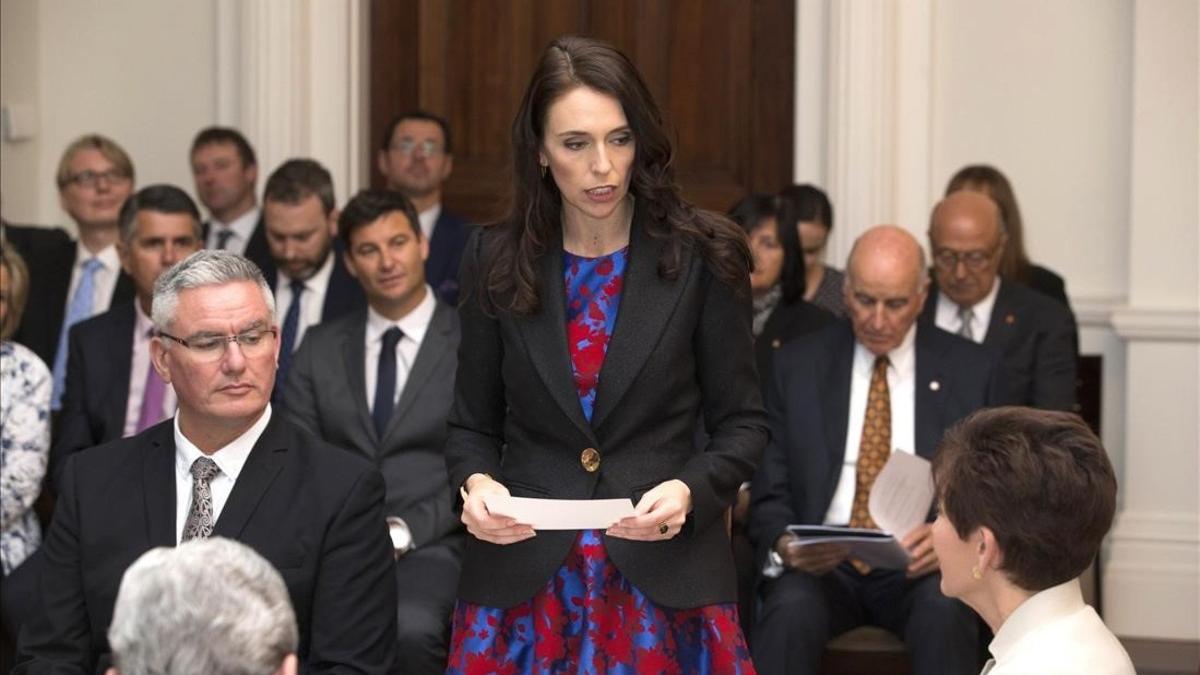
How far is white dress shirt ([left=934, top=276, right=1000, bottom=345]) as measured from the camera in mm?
5586

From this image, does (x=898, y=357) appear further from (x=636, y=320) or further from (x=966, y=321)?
(x=636, y=320)

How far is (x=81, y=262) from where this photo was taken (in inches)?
248

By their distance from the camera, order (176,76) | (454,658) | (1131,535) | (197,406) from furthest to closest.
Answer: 1. (176,76)
2. (1131,535)
3. (197,406)
4. (454,658)

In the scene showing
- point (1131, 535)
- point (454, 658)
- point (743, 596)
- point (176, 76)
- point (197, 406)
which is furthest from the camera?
point (176, 76)

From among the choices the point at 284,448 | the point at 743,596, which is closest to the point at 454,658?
the point at 284,448

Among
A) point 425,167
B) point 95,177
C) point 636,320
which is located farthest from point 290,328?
point 636,320

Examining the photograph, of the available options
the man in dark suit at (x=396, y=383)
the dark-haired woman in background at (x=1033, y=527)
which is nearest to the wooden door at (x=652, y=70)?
the man in dark suit at (x=396, y=383)

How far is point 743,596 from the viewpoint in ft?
15.7

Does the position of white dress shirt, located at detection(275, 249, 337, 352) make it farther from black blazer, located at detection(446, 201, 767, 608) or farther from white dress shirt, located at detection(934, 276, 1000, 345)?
black blazer, located at detection(446, 201, 767, 608)

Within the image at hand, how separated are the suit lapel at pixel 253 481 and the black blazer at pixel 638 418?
362 mm

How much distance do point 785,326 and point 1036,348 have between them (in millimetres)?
722

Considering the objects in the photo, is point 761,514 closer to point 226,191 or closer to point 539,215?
point 539,215

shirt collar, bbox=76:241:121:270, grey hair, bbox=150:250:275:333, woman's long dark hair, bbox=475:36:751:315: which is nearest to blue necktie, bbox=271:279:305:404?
shirt collar, bbox=76:241:121:270

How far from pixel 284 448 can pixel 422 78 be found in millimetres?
4065
